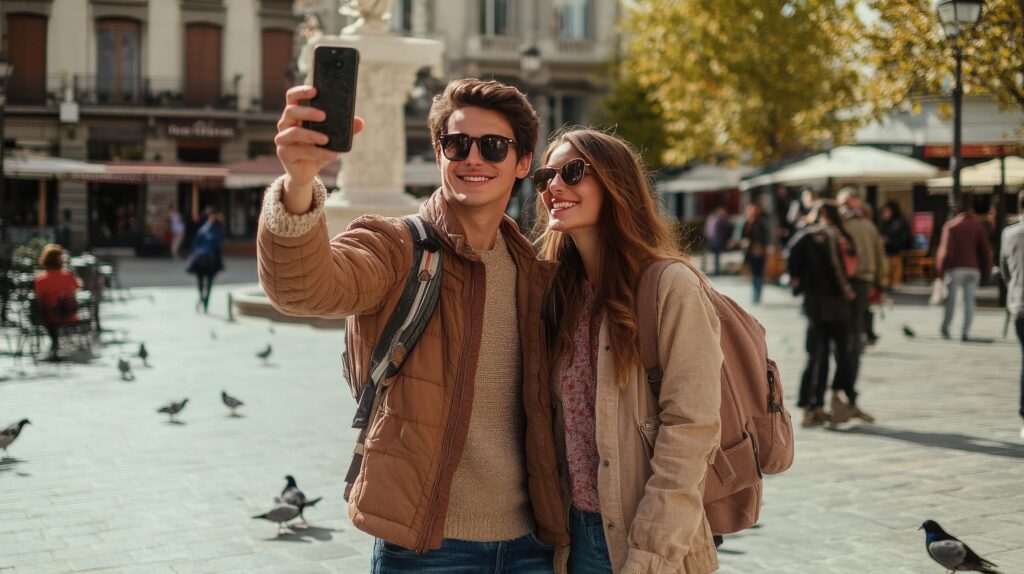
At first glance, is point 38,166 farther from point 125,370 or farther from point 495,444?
point 495,444

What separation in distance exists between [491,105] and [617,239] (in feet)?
1.53

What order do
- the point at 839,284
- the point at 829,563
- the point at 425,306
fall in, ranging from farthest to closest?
the point at 839,284
the point at 829,563
the point at 425,306

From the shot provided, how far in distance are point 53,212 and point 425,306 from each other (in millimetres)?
37934

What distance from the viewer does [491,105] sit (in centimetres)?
274

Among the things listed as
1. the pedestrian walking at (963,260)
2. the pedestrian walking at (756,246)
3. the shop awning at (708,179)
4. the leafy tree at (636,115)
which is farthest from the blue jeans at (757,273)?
the leafy tree at (636,115)

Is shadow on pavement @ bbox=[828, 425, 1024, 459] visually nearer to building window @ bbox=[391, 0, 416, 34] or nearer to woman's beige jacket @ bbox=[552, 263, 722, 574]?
woman's beige jacket @ bbox=[552, 263, 722, 574]

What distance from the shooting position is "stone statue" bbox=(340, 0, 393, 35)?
48.9 ft

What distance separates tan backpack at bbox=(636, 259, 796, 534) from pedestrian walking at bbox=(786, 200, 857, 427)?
616cm

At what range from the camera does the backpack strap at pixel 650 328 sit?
8.59 ft

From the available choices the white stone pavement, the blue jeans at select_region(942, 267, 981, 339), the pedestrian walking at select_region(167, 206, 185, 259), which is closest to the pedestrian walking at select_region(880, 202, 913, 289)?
the blue jeans at select_region(942, 267, 981, 339)

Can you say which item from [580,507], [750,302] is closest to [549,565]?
[580,507]

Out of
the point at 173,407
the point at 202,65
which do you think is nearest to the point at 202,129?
the point at 202,65

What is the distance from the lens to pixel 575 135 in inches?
110

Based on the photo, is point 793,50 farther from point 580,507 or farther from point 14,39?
point 580,507
